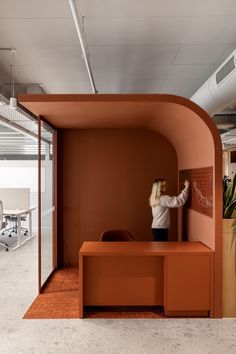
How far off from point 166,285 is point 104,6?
296 cm

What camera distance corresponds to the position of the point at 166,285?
137 inches

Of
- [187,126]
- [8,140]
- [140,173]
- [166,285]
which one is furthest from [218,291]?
[8,140]

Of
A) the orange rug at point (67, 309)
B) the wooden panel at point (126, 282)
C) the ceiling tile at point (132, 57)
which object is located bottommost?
the orange rug at point (67, 309)

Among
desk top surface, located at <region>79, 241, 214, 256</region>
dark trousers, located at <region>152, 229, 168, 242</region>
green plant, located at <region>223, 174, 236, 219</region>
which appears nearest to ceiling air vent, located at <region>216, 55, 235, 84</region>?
green plant, located at <region>223, 174, 236, 219</region>

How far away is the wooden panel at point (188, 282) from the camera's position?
3469mm

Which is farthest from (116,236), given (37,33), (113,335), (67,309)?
(37,33)

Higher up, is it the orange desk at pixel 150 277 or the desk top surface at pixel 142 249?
the desk top surface at pixel 142 249

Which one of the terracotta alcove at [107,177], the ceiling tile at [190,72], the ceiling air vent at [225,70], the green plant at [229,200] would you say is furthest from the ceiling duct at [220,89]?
the green plant at [229,200]

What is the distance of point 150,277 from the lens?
3.59 m

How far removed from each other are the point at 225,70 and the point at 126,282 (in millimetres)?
2674

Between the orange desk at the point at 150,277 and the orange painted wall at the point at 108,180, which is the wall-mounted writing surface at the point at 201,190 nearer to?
the orange desk at the point at 150,277

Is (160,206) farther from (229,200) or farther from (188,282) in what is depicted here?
(188,282)

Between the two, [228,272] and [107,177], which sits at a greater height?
[107,177]

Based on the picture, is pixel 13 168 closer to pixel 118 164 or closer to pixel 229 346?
pixel 118 164
